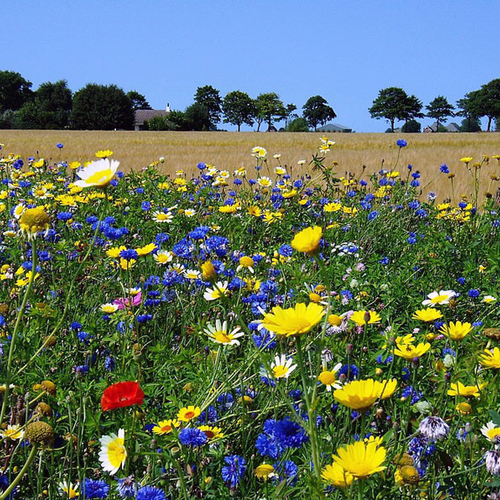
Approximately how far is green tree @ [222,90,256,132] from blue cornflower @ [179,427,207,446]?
80980mm

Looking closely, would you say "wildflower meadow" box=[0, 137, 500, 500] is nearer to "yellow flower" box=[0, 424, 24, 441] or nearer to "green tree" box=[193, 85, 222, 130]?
"yellow flower" box=[0, 424, 24, 441]

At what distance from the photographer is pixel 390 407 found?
175cm

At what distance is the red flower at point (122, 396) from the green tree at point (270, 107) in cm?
7760

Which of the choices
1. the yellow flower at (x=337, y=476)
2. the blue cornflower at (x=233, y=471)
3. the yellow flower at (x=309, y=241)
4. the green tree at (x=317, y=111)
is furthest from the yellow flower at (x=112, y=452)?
the green tree at (x=317, y=111)

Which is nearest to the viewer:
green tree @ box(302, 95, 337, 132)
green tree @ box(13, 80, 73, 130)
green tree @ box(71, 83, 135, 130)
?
green tree @ box(71, 83, 135, 130)

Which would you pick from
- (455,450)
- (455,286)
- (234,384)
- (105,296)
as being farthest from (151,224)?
(455,450)

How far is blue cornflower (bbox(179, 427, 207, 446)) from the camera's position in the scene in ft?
4.04

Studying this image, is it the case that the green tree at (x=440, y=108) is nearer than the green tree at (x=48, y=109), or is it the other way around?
the green tree at (x=48, y=109)

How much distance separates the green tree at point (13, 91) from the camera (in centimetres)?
7788

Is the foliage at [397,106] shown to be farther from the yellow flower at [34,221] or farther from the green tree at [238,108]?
the yellow flower at [34,221]

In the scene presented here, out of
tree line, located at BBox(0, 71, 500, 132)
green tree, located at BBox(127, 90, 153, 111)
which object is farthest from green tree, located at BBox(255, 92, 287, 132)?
green tree, located at BBox(127, 90, 153, 111)

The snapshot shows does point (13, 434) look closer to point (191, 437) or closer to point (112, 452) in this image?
point (112, 452)

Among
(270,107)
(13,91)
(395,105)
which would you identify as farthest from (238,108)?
(13,91)

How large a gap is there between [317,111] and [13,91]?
45.9 m
